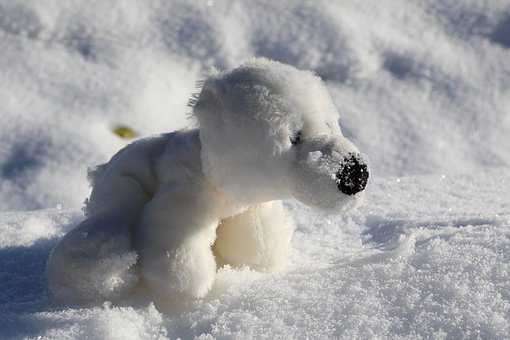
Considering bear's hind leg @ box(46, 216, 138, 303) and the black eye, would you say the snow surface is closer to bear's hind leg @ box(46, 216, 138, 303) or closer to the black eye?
bear's hind leg @ box(46, 216, 138, 303)

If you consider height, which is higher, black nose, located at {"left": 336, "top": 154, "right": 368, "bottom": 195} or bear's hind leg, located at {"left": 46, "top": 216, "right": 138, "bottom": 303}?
black nose, located at {"left": 336, "top": 154, "right": 368, "bottom": 195}

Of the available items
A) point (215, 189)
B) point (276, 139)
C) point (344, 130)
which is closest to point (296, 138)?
point (276, 139)

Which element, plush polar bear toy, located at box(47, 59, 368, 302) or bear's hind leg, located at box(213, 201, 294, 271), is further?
bear's hind leg, located at box(213, 201, 294, 271)

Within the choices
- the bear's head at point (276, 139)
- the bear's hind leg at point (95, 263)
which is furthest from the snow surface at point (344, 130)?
the bear's head at point (276, 139)

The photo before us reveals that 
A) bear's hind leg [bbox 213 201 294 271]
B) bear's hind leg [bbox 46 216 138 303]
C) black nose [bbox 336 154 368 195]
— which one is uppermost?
black nose [bbox 336 154 368 195]

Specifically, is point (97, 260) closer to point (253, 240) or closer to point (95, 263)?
point (95, 263)

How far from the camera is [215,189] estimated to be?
0.97 m

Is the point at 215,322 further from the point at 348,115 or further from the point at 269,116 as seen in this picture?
the point at 348,115

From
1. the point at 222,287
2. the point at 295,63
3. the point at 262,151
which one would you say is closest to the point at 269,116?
the point at 262,151

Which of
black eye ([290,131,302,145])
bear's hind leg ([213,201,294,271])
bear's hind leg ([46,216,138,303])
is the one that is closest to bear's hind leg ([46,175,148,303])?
bear's hind leg ([46,216,138,303])

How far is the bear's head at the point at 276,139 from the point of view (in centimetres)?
86

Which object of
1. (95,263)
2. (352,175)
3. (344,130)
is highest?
(352,175)

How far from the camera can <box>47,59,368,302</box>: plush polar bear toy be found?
2.88ft

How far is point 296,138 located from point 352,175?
0.08 meters
